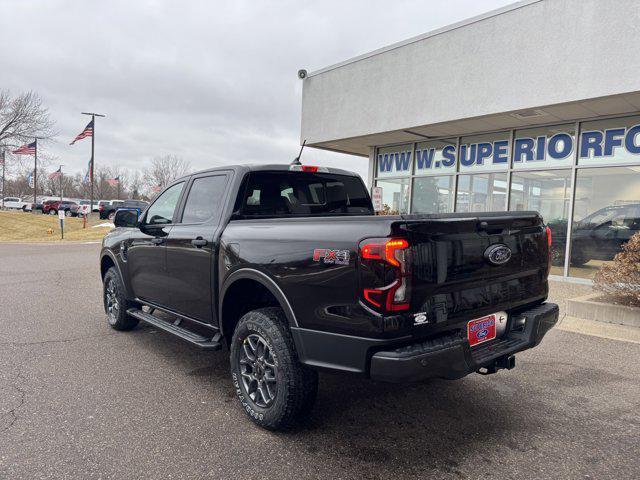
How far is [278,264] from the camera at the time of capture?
9.85 ft

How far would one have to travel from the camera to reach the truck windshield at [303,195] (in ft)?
12.8

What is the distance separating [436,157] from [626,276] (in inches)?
282

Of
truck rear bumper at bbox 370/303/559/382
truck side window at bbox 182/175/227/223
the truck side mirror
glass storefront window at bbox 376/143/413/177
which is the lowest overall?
truck rear bumper at bbox 370/303/559/382

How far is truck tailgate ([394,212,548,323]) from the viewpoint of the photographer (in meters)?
2.55

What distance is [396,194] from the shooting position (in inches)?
548

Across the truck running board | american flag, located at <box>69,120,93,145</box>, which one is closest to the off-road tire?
the truck running board

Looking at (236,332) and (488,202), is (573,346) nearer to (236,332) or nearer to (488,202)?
(236,332)

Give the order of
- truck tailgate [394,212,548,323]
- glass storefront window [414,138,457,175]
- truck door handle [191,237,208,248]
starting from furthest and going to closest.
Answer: glass storefront window [414,138,457,175] → truck door handle [191,237,208,248] → truck tailgate [394,212,548,323]

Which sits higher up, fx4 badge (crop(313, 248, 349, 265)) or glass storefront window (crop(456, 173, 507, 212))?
glass storefront window (crop(456, 173, 507, 212))

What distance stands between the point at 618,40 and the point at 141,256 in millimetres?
8570

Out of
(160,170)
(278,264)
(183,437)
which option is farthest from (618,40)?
(160,170)

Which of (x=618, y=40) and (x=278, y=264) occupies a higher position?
(x=618, y=40)

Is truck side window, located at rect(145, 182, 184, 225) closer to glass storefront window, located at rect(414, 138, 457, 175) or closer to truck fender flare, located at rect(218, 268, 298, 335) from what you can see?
truck fender flare, located at rect(218, 268, 298, 335)

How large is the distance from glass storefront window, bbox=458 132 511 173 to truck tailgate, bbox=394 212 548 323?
27.7ft
